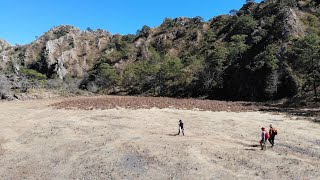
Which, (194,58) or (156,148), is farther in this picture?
(194,58)

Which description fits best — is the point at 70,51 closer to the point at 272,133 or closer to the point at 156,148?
the point at 156,148

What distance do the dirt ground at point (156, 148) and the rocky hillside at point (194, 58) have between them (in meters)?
28.6

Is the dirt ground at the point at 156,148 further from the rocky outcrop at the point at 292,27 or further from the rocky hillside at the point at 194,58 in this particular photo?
the rocky outcrop at the point at 292,27

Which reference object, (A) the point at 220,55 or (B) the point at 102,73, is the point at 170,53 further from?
(A) the point at 220,55

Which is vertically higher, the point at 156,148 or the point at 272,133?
the point at 272,133

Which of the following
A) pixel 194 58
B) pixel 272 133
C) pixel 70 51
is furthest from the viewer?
pixel 70 51

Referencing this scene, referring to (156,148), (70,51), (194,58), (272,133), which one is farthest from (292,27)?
(70,51)

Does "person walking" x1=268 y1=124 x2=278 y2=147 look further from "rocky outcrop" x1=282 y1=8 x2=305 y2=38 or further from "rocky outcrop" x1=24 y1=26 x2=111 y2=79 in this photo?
"rocky outcrop" x1=24 y1=26 x2=111 y2=79

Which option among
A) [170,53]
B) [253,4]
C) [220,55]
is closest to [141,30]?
[170,53]

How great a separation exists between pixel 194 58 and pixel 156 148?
83.4 metres

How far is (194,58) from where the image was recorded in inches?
4279

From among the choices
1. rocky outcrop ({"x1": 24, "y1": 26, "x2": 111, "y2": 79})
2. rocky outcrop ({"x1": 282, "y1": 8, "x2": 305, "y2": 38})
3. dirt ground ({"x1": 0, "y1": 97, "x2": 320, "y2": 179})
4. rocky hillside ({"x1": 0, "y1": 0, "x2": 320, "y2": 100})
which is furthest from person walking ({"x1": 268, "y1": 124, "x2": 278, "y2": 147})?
rocky outcrop ({"x1": 24, "y1": 26, "x2": 111, "y2": 79})

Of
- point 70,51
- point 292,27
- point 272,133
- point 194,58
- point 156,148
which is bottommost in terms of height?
point 156,148

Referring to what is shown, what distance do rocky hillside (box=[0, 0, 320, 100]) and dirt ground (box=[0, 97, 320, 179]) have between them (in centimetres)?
2863
